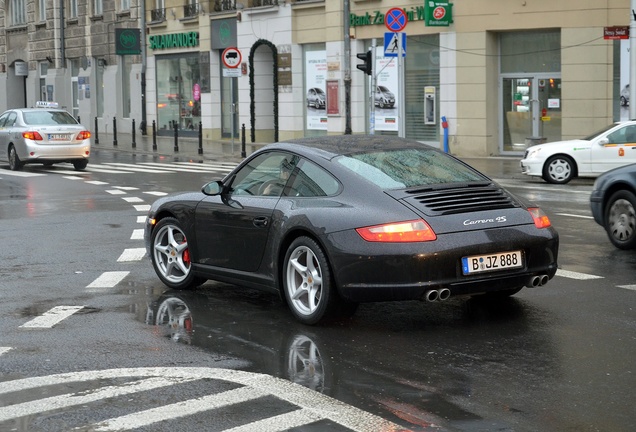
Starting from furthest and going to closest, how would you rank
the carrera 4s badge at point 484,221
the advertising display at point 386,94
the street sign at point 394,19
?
the advertising display at point 386,94 → the street sign at point 394,19 → the carrera 4s badge at point 484,221

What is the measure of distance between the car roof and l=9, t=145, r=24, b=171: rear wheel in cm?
1977

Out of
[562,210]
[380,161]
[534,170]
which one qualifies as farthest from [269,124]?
[380,161]

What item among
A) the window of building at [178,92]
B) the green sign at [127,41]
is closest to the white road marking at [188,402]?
the window of building at [178,92]

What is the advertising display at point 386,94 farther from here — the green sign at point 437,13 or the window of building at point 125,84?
the window of building at point 125,84

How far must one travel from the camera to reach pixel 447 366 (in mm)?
7117

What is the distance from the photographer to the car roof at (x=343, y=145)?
9125mm

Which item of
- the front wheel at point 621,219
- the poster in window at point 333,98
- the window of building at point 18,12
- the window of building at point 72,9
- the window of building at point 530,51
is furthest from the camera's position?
the window of building at point 18,12

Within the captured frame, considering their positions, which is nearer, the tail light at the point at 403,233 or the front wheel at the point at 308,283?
the tail light at the point at 403,233

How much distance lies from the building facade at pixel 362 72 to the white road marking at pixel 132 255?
1400cm

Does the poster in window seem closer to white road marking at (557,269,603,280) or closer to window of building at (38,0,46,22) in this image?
white road marking at (557,269,603,280)

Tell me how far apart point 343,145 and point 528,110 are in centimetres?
2268

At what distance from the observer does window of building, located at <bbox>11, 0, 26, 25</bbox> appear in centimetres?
6253

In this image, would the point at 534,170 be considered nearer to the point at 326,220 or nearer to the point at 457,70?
the point at 457,70

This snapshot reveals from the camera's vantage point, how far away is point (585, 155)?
74.6 ft
